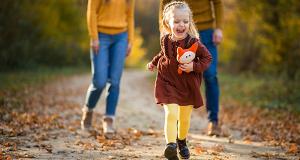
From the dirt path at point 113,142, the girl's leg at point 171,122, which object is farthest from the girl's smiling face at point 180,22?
the dirt path at point 113,142

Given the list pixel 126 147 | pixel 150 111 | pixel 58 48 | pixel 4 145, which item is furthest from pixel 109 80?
pixel 58 48

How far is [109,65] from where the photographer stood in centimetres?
652

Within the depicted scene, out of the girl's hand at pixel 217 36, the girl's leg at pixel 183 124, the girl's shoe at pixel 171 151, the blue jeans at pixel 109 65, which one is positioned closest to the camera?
the girl's shoe at pixel 171 151

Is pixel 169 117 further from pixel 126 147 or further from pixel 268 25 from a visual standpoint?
pixel 268 25

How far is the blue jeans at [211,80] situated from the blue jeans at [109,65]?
113 centimetres

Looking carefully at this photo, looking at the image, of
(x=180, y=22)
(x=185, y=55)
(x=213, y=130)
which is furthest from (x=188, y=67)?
(x=213, y=130)

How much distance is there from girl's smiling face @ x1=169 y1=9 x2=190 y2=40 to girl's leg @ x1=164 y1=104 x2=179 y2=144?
715mm

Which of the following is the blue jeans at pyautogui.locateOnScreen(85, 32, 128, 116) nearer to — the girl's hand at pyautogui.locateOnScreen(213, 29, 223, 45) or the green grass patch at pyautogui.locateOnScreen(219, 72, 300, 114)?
the girl's hand at pyautogui.locateOnScreen(213, 29, 223, 45)

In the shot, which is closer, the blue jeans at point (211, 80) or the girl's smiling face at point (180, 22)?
the girl's smiling face at point (180, 22)

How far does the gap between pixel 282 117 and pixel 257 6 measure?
23.9 ft

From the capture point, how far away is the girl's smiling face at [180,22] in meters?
4.52

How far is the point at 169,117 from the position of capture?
450cm

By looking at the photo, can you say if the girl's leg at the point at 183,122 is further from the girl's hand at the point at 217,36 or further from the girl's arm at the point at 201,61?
the girl's hand at the point at 217,36

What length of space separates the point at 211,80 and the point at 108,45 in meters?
1.49
